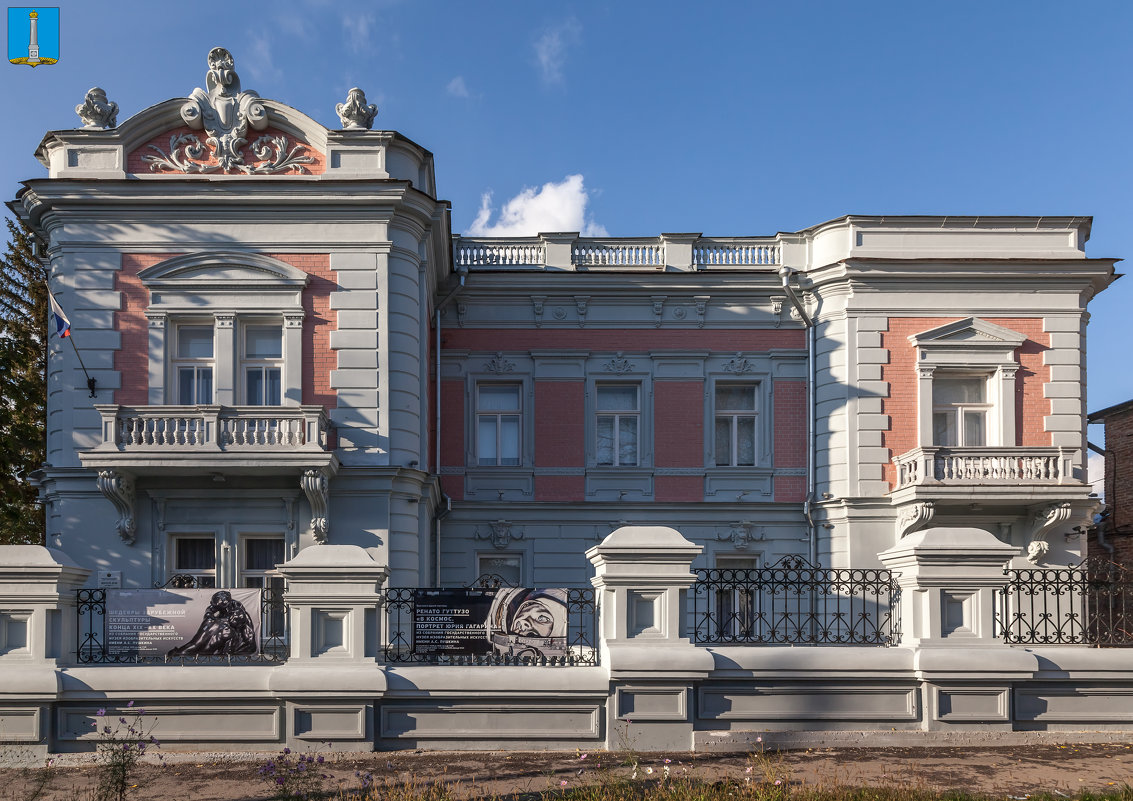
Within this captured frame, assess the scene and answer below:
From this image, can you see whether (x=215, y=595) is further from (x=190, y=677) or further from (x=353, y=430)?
(x=353, y=430)

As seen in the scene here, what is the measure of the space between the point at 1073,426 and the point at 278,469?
49.7ft

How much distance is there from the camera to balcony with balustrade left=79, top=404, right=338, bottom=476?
15.7m

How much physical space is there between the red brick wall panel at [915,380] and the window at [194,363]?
41.8 feet

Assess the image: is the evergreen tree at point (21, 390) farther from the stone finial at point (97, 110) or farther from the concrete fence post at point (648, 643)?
the concrete fence post at point (648, 643)

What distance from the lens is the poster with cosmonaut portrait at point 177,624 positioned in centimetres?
1061

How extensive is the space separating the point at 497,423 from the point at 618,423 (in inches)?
102

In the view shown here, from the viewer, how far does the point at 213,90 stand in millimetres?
17266

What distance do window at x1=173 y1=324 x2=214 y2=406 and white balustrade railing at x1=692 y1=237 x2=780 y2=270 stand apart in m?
10.1

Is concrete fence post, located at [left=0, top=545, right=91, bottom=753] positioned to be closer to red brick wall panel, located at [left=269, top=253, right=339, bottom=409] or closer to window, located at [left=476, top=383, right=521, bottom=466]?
red brick wall panel, located at [left=269, top=253, right=339, bottom=409]

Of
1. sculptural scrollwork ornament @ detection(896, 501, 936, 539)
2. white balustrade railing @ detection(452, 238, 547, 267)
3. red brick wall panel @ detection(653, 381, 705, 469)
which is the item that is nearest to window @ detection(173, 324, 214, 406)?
white balustrade railing @ detection(452, 238, 547, 267)

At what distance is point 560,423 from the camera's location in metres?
21.3

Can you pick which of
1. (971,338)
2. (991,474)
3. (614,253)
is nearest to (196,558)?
(614,253)

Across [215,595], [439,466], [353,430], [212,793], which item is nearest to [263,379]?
[353,430]

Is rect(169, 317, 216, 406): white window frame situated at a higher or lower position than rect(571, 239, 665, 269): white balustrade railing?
lower
